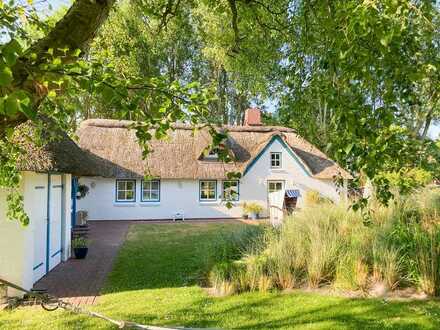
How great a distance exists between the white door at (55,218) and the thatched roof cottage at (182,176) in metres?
Answer: 9.76

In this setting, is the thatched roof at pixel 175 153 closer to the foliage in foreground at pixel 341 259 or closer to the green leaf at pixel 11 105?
the foliage in foreground at pixel 341 259

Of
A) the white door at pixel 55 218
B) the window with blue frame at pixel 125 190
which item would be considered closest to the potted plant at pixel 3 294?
the white door at pixel 55 218

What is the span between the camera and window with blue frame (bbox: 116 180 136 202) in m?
21.0

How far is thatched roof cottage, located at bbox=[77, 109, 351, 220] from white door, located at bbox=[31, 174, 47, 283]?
11.1m

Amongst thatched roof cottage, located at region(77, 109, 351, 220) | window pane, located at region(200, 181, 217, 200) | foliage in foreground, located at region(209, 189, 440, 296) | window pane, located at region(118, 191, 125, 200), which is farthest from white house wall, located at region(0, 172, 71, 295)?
window pane, located at region(200, 181, 217, 200)

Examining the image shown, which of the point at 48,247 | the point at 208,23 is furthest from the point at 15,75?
the point at 208,23

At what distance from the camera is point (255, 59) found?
7.12 metres

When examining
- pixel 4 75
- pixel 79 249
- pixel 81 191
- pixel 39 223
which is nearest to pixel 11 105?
pixel 4 75

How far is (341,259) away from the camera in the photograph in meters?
7.46

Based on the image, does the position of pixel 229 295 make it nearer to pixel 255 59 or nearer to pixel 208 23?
pixel 255 59

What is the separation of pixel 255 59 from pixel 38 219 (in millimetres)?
5485

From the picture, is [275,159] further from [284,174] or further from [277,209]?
[277,209]

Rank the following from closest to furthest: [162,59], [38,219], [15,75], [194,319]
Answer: [15,75]
[194,319]
[38,219]
[162,59]

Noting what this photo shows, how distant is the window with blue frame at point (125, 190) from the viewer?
68.7 feet
